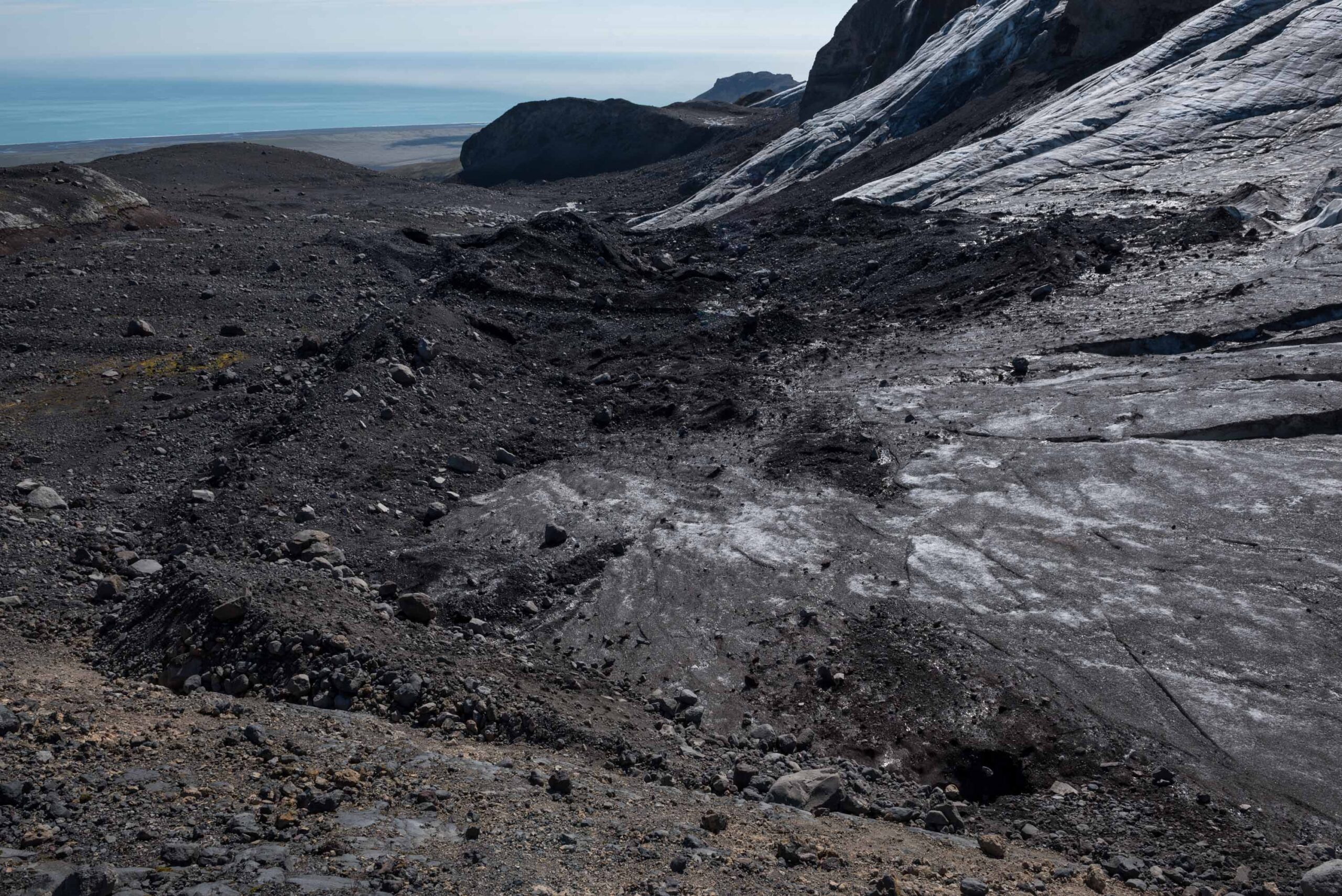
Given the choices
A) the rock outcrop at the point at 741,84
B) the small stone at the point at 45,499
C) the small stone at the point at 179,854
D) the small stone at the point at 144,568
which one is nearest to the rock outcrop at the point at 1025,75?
the small stone at the point at 45,499

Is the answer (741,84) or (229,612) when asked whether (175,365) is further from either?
(741,84)

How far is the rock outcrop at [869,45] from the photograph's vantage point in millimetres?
34188

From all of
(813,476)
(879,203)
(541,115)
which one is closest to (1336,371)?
(813,476)

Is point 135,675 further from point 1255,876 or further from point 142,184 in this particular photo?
point 142,184

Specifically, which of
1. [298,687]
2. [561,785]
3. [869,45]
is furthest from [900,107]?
[561,785]

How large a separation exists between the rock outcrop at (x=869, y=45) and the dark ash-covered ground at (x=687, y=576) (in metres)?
21.5

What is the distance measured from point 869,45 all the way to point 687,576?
1348 inches

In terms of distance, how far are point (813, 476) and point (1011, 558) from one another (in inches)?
89.2

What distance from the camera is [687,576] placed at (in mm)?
8469

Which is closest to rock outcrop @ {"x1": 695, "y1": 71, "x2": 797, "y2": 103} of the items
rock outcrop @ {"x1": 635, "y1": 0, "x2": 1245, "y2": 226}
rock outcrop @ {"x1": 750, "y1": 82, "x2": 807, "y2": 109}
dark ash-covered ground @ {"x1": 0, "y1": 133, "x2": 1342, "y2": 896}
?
rock outcrop @ {"x1": 750, "y1": 82, "x2": 807, "y2": 109}

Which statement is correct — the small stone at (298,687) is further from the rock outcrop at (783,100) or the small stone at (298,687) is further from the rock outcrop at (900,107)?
the rock outcrop at (783,100)

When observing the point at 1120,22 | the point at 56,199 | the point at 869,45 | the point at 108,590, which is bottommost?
the point at 108,590

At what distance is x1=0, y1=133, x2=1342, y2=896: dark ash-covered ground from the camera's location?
4.76 meters

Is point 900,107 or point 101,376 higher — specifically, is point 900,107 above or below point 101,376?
above
